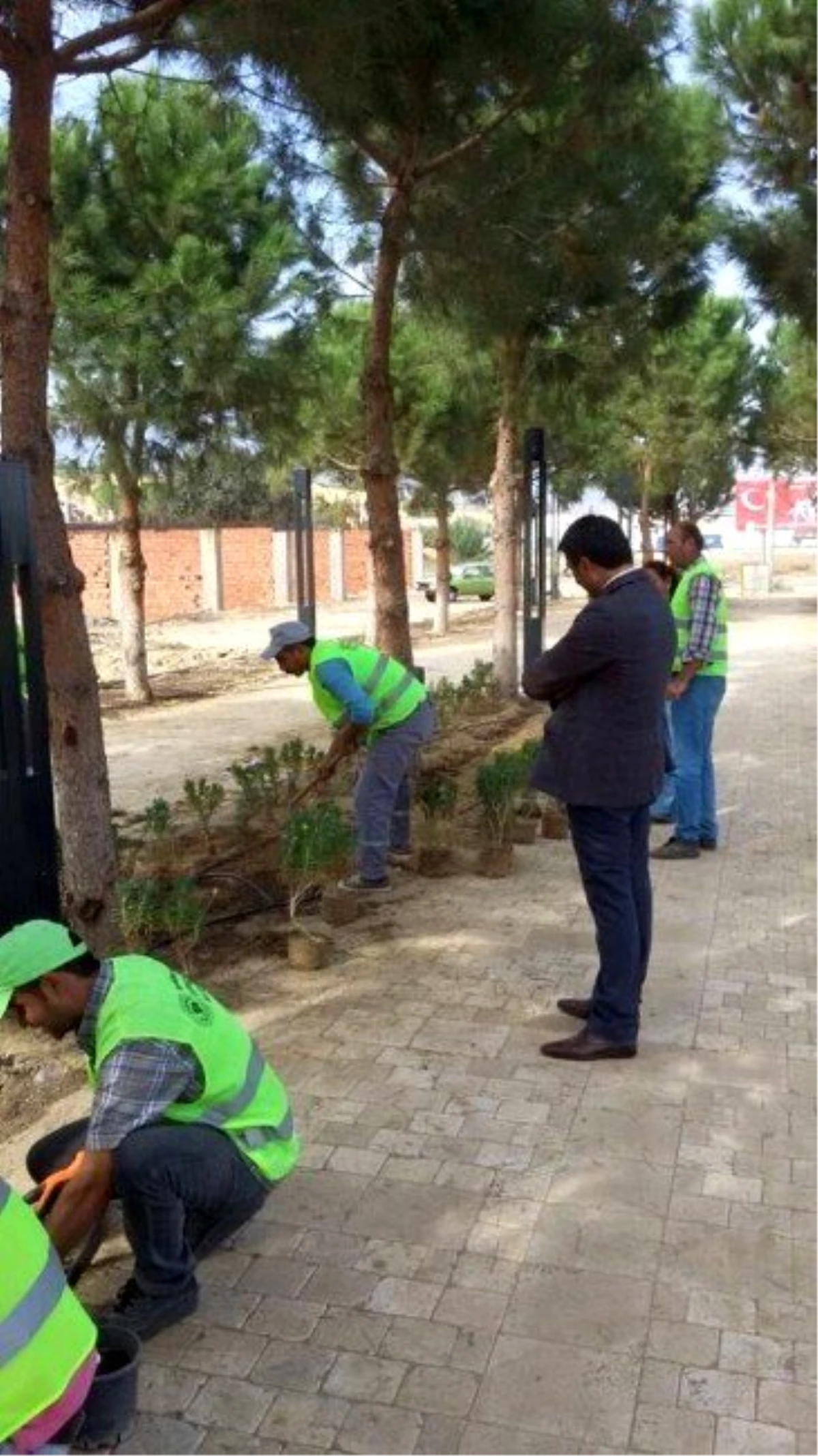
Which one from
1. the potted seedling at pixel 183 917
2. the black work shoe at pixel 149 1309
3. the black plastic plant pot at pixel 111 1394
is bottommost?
the black work shoe at pixel 149 1309

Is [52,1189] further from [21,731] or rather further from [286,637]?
[286,637]

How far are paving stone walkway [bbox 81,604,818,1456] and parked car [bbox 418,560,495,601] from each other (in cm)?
3146

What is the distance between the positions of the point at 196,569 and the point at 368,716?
2634 cm

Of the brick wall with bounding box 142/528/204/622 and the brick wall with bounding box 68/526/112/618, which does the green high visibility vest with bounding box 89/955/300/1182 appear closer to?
the brick wall with bounding box 68/526/112/618

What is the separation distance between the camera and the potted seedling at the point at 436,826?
236 inches

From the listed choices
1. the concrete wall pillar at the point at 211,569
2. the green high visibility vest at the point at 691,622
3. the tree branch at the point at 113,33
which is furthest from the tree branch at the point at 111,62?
the concrete wall pillar at the point at 211,569

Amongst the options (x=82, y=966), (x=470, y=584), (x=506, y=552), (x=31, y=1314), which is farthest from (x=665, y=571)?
(x=470, y=584)

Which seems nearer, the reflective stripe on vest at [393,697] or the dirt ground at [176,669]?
the reflective stripe on vest at [393,697]

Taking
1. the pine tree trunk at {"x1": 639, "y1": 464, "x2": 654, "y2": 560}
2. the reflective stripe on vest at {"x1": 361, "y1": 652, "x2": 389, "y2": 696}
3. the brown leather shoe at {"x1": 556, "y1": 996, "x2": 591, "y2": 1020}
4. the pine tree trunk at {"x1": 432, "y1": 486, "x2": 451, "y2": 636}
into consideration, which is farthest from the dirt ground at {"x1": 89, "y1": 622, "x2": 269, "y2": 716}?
the pine tree trunk at {"x1": 639, "y1": 464, "x2": 654, "y2": 560}

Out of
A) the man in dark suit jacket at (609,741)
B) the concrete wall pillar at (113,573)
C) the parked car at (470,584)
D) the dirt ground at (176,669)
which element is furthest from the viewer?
the parked car at (470,584)

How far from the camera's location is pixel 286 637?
510cm

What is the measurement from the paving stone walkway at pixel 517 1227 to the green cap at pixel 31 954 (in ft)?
2.74

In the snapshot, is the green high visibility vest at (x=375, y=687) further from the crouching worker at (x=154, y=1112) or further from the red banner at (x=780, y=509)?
the red banner at (x=780, y=509)

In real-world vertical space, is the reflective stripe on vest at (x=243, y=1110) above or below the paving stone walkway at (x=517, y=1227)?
above
